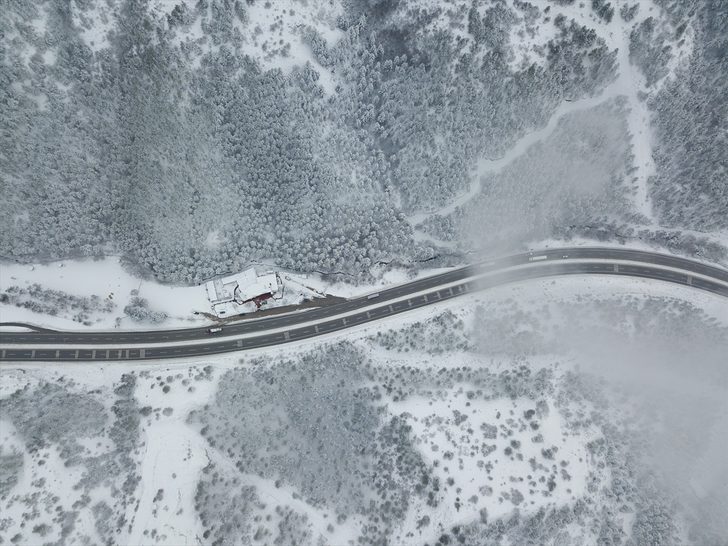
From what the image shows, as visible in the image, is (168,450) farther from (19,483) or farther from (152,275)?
(152,275)

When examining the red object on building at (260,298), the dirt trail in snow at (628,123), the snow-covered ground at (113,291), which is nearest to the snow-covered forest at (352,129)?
the dirt trail in snow at (628,123)

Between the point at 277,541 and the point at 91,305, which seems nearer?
the point at 277,541

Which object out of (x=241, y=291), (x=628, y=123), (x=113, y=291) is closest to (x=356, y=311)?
(x=241, y=291)

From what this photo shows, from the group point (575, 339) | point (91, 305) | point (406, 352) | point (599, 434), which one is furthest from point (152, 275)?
point (599, 434)

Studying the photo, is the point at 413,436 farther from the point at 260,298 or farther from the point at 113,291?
the point at 113,291

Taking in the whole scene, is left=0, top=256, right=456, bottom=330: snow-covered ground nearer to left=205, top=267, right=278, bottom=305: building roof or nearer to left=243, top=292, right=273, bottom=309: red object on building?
left=243, top=292, right=273, bottom=309: red object on building

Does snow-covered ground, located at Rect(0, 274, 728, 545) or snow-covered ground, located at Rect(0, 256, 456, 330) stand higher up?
snow-covered ground, located at Rect(0, 256, 456, 330)

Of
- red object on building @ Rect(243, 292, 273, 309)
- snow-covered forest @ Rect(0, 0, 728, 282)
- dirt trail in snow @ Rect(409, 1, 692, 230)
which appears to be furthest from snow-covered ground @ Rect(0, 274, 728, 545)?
dirt trail in snow @ Rect(409, 1, 692, 230)
